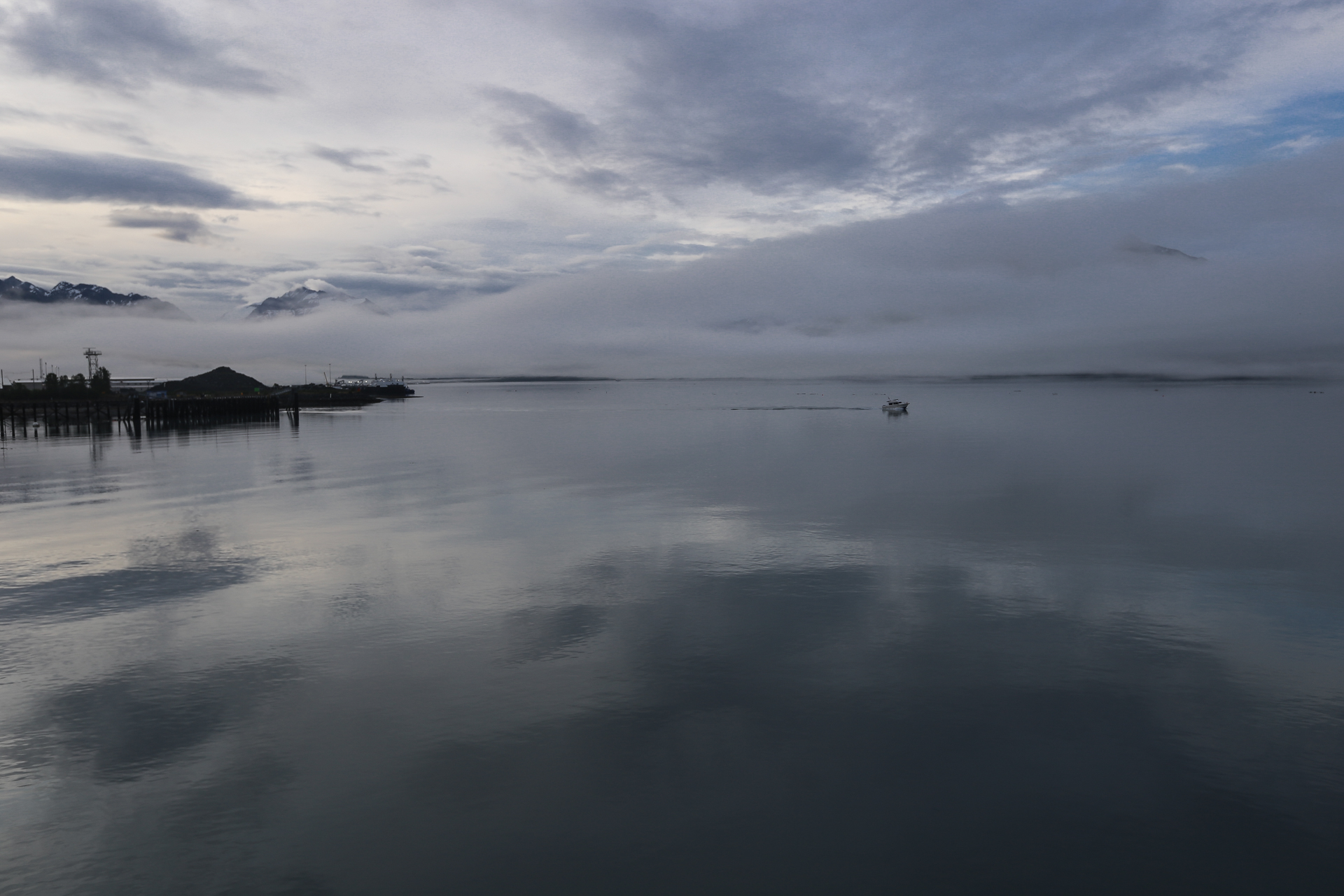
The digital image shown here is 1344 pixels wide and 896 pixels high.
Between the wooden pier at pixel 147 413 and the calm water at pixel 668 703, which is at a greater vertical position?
the wooden pier at pixel 147 413

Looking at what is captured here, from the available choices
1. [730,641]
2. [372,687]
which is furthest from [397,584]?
[730,641]

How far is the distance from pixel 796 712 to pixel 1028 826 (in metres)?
4.96

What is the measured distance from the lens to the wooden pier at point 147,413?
116875 mm

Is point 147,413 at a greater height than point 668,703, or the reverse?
point 147,413

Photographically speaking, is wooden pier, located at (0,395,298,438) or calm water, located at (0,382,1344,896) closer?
calm water, located at (0,382,1344,896)

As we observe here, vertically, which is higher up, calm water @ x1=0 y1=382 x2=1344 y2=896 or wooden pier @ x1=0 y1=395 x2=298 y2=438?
wooden pier @ x1=0 y1=395 x2=298 y2=438

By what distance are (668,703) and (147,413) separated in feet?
430

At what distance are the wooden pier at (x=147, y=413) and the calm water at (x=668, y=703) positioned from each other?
9445 cm

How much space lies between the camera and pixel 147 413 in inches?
4658

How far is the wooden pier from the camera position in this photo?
117 metres

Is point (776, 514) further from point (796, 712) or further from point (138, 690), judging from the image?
point (138, 690)

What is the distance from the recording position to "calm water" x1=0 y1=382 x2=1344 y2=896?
11414mm

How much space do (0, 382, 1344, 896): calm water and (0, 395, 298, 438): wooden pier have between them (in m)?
94.4

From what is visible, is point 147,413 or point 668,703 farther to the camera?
point 147,413
